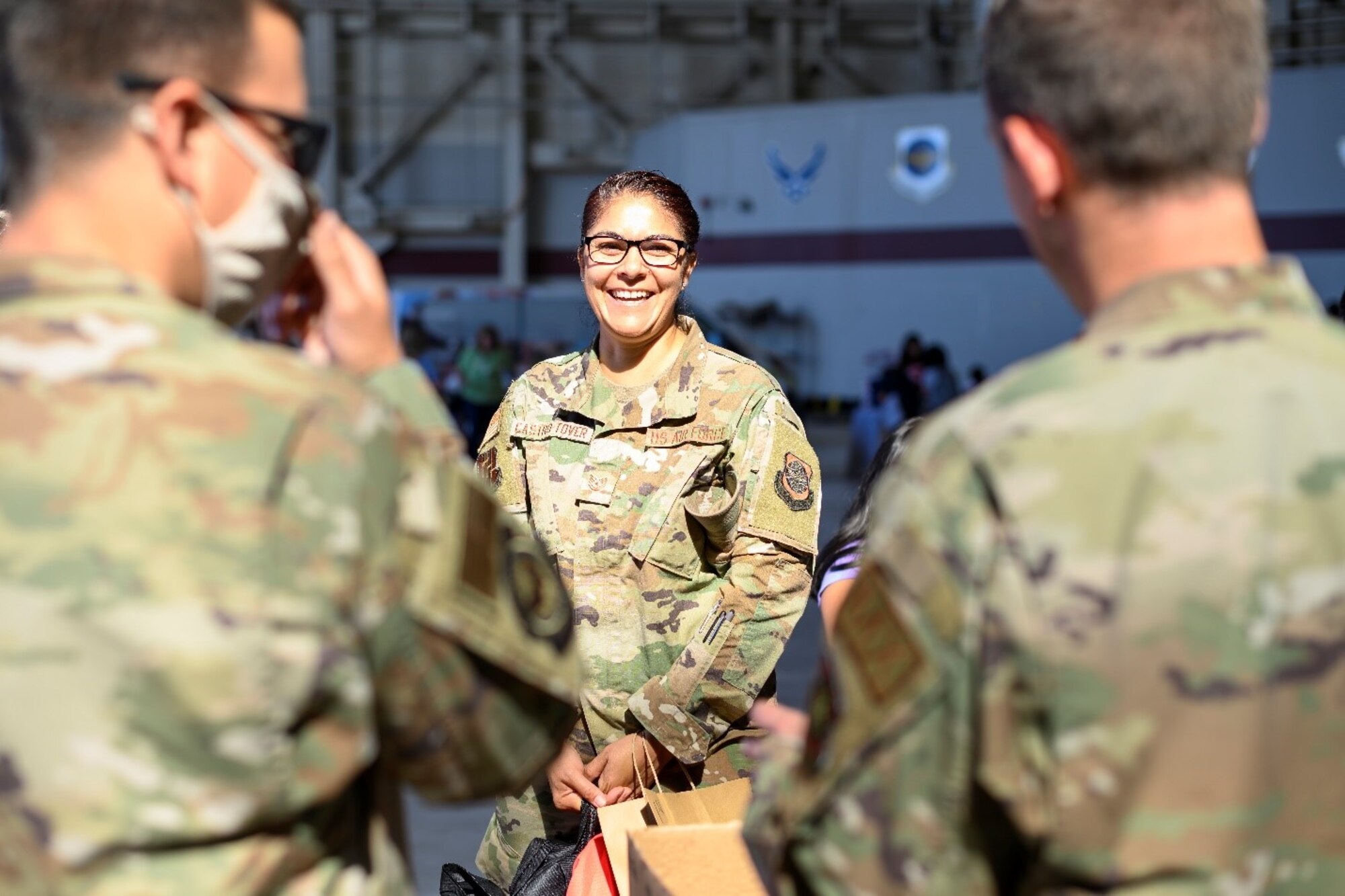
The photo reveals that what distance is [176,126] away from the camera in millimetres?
1370

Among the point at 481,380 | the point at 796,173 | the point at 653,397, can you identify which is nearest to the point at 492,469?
the point at 653,397

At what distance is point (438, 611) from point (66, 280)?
423 mm

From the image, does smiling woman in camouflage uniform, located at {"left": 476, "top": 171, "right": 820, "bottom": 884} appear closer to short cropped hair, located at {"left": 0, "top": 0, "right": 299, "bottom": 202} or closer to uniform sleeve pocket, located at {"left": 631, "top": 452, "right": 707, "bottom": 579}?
uniform sleeve pocket, located at {"left": 631, "top": 452, "right": 707, "bottom": 579}

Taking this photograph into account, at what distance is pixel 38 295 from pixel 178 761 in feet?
1.35

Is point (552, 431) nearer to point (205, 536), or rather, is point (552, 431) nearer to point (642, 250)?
point (642, 250)

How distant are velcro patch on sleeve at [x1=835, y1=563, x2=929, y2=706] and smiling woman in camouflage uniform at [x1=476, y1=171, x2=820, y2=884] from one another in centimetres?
151

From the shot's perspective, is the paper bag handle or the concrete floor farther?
the concrete floor

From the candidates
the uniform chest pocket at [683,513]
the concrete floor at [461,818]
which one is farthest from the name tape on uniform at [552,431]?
the concrete floor at [461,818]

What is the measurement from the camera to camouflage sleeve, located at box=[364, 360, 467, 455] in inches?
57.7

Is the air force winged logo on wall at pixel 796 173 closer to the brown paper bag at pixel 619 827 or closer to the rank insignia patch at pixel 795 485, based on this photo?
the rank insignia patch at pixel 795 485

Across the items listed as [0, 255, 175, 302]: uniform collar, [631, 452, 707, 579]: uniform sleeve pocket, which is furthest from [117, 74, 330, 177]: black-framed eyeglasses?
[631, 452, 707, 579]: uniform sleeve pocket

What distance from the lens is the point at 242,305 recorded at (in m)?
1.46

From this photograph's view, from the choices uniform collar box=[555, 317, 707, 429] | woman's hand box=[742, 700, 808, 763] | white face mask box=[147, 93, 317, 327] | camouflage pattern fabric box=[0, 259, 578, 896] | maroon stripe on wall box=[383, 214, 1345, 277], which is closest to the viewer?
camouflage pattern fabric box=[0, 259, 578, 896]

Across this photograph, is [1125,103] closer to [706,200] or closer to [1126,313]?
[1126,313]
